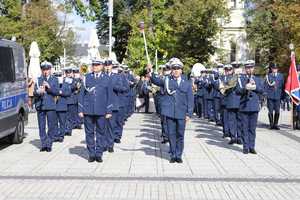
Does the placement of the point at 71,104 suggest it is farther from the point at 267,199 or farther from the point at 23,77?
the point at 267,199

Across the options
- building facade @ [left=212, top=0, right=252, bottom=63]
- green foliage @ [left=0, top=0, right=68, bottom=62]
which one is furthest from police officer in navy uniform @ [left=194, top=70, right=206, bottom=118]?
building facade @ [left=212, top=0, right=252, bottom=63]

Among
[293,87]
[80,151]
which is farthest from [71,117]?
[293,87]

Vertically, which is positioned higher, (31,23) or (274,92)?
(31,23)

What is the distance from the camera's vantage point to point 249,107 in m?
12.1

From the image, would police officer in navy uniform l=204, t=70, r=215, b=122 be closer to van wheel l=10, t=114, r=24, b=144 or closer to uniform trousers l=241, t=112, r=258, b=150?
uniform trousers l=241, t=112, r=258, b=150

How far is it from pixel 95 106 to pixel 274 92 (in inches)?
306

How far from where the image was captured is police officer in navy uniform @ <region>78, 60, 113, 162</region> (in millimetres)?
10891

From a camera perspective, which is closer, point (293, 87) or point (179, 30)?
point (293, 87)

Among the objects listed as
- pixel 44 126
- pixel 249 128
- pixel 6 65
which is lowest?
pixel 249 128

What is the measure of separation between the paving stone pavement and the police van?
0.47m

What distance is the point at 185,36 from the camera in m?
37.4

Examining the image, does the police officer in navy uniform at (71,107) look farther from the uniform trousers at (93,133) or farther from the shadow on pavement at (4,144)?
the uniform trousers at (93,133)

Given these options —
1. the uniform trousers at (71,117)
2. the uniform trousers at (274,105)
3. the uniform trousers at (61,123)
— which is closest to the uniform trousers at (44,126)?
the uniform trousers at (61,123)

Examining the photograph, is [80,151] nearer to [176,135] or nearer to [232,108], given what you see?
[176,135]
